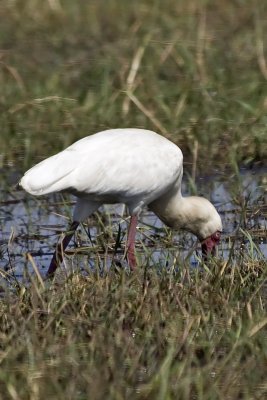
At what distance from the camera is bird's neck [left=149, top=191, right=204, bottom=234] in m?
6.63

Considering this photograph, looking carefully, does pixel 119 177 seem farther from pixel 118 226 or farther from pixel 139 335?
pixel 139 335

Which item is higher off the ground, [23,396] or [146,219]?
[23,396]

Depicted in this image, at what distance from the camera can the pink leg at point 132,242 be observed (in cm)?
607

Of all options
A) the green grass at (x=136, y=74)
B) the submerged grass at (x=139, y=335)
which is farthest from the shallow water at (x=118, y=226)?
the submerged grass at (x=139, y=335)

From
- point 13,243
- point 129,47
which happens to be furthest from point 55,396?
point 129,47

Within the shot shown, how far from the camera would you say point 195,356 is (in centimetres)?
468

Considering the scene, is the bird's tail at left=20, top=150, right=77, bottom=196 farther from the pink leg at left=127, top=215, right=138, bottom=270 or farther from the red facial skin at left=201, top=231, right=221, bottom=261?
A: the red facial skin at left=201, top=231, right=221, bottom=261

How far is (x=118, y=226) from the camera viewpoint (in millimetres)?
6766

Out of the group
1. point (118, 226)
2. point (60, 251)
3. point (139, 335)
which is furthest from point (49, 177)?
point (139, 335)

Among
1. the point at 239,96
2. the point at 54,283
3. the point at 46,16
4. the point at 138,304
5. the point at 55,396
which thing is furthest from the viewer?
the point at 46,16

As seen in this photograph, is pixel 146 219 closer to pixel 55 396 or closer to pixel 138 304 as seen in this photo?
pixel 138 304

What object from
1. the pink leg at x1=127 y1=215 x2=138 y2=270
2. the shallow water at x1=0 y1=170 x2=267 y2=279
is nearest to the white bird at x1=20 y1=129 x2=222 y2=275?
the pink leg at x1=127 y1=215 x2=138 y2=270

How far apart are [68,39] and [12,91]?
4.42 feet

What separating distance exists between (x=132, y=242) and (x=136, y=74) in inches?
95.2
